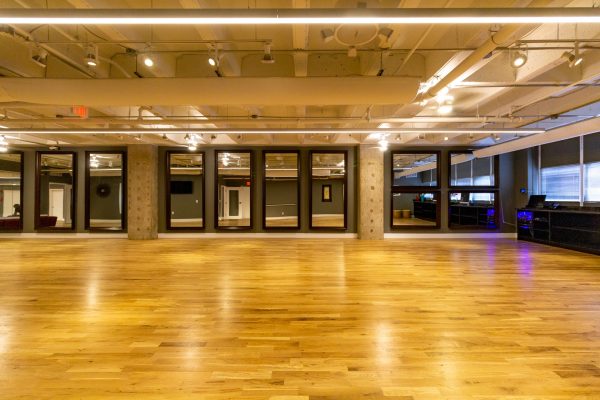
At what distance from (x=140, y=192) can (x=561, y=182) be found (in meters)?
12.3

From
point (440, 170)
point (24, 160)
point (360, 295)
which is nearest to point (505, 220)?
point (440, 170)

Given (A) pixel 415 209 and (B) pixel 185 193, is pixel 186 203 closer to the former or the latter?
(B) pixel 185 193

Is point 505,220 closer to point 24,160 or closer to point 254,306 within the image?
point 254,306

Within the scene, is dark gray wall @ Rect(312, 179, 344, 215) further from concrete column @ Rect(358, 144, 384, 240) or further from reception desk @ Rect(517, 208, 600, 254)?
reception desk @ Rect(517, 208, 600, 254)

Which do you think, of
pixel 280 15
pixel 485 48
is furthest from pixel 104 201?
pixel 485 48

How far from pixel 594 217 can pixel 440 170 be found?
3.96 m

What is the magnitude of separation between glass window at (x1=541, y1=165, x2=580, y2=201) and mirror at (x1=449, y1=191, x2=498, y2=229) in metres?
1.40

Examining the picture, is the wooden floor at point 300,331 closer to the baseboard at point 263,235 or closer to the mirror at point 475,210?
the baseboard at point 263,235

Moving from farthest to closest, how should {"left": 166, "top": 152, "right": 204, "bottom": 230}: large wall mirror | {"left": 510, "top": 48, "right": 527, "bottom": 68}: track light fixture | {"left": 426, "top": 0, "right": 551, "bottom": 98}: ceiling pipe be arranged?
{"left": 166, "top": 152, "right": 204, "bottom": 230}: large wall mirror → {"left": 510, "top": 48, "right": 527, "bottom": 68}: track light fixture → {"left": 426, "top": 0, "right": 551, "bottom": 98}: ceiling pipe

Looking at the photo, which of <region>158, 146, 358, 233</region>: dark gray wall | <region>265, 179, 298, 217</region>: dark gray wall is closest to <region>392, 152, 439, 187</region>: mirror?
<region>158, 146, 358, 233</region>: dark gray wall

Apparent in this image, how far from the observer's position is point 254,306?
3.49 metres

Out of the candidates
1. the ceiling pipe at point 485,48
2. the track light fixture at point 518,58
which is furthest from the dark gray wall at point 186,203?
the track light fixture at point 518,58

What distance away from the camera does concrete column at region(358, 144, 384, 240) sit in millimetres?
9508

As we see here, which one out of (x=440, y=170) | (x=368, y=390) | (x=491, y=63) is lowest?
(x=368, y=390)
